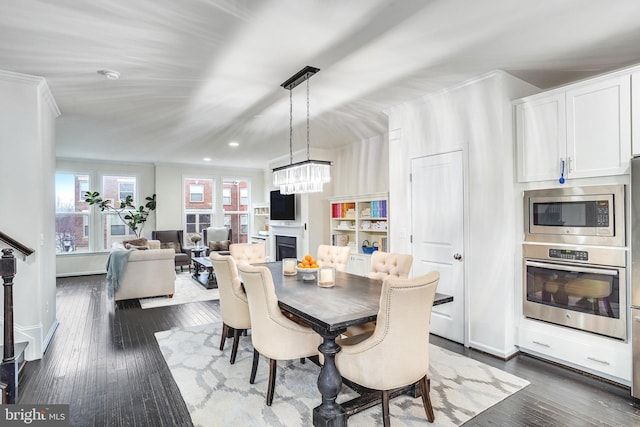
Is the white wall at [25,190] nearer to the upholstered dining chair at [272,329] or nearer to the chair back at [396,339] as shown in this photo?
the upholstered dining chair at [272,329]

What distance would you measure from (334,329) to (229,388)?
1.26 m

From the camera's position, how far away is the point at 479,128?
3328 mm

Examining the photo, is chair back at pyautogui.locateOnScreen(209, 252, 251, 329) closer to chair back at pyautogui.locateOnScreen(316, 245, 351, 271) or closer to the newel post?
chair back at pyautogui.locateOnScreen(316, 245, 351, 271)

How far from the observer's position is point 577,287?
9.35ft

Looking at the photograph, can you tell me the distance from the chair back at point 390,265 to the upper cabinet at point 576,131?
1.34 m

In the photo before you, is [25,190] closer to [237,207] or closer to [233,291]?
[233,291]

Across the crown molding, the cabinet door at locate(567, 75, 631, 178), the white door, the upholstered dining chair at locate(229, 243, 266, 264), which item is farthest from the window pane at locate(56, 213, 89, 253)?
the cabinet door at locate(567, 75, 631, 178)

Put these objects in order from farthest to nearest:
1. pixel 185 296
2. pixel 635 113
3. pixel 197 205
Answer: pixel 197 205 → pixel 185 296 → pixel 635 113

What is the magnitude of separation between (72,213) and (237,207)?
12.3 ft

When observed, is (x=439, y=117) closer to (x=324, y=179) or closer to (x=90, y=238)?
(x=324, y=179)

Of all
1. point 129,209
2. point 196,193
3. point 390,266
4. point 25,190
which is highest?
point 196,193

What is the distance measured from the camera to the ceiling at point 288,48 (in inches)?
86.1

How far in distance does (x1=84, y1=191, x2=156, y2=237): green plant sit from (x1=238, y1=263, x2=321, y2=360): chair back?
6793mm

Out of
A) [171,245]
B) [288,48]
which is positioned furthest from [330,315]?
[171,245]
